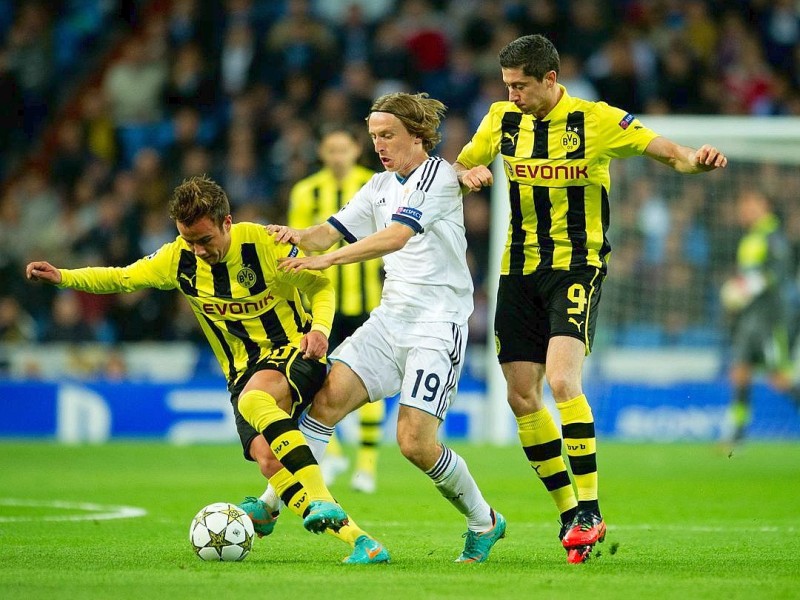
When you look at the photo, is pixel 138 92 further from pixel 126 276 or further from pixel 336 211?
pixel 126 276

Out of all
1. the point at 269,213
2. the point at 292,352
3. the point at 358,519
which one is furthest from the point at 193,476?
the point at 269,213

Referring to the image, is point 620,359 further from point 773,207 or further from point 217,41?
point 217,41

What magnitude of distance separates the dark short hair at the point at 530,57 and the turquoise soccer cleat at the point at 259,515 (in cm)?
240

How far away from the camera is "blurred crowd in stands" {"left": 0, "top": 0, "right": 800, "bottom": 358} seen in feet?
54.0

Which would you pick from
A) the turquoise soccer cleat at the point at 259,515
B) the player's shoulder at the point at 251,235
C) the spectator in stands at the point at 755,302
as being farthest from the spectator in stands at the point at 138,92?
the turquoise soccer cleat at the point at 259,515

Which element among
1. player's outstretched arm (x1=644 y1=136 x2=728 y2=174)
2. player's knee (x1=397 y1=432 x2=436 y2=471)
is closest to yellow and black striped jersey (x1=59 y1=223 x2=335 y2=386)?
player's knee (x1=397 y1=432 x2=436 y2=471)

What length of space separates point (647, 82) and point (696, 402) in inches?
177

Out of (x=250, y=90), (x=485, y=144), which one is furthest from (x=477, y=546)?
(x=250, y=90)

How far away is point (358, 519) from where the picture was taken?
26.5 ft

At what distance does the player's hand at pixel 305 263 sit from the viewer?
6.05m

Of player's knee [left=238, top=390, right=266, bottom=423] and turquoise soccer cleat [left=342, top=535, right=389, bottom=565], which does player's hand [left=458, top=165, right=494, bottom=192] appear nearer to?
player's knee [left=238, top=390, right=266, bottom=423]

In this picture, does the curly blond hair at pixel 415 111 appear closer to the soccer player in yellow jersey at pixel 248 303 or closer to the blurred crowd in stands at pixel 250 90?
the soccer player in yellow jersey at pixel 248 303

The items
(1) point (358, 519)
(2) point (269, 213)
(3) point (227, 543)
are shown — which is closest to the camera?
(3) point (227, 543)

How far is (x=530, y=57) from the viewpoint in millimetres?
6434
